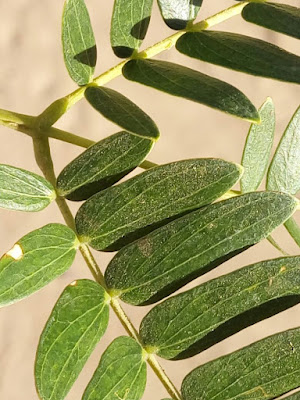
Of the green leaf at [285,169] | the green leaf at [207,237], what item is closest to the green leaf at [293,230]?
the green leaf at [285,169]

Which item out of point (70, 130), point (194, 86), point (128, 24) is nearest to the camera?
point (194, 86)

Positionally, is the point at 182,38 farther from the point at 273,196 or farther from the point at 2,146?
the point at 2,146

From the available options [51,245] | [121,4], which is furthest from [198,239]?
[121,4]

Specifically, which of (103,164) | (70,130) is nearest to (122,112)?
(103,164)

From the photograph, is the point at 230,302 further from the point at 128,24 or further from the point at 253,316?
the point at 128,24

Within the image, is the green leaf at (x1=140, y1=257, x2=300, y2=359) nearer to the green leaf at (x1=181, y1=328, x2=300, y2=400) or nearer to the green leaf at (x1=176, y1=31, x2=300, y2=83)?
the green leaf at (x1=181, y1=328, x2=300, y2=400)

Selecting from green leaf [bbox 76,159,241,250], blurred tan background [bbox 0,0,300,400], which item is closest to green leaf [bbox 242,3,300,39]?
green leaf [bbox 76,159,241,250]
